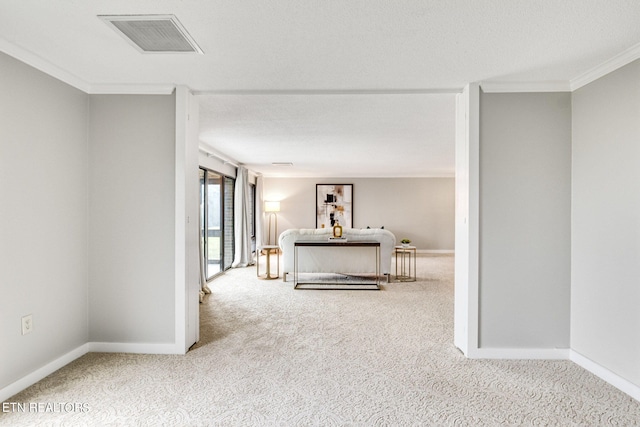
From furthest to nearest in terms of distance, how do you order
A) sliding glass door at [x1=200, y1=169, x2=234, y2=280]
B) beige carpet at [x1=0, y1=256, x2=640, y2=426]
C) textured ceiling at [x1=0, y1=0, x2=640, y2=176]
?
sliding glass door at [x1=200, y1=169, x2=234, y2=280] < beige carpet at [x1=0, y1=256, x2=640, y2=426] < textured ceiling at [x1=0, y1=0, x2=640, y2=176]

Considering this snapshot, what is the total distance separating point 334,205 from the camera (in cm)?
980

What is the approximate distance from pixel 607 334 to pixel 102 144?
410cm

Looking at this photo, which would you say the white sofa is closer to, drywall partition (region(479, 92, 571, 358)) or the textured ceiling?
the textured ceiling

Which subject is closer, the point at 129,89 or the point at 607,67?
the point at 607,67

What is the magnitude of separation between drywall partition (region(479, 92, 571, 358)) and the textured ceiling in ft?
0.97

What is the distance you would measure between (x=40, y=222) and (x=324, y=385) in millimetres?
2269

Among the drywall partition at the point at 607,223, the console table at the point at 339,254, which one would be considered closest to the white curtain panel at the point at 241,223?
the console table at the point at 339,254

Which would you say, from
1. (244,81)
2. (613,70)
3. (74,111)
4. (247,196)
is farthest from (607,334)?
(247,196)

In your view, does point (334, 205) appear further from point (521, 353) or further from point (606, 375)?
point (606, 375)

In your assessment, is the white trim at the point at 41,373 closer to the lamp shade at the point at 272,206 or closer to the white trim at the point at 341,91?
the white trim at the point at 341,91

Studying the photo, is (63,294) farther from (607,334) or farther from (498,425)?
(607,334)

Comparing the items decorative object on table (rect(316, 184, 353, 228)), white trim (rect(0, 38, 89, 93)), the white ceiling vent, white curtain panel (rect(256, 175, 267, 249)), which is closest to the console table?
white curtain panel (rect(256, 175, 267, 249))

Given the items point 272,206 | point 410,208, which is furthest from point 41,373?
point 410,208

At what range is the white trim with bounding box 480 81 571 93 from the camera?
2.78 metres
